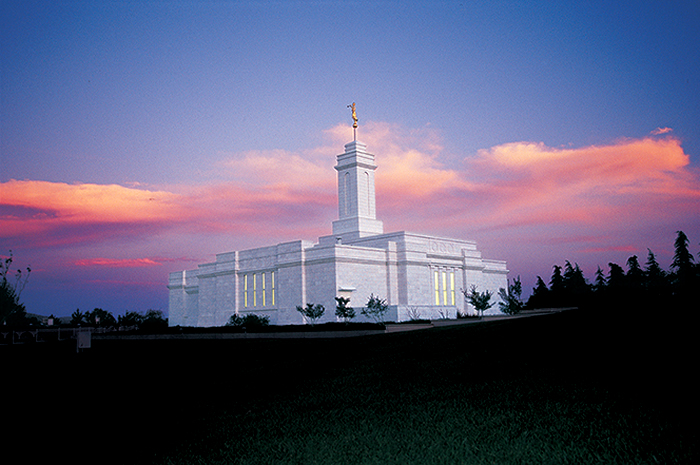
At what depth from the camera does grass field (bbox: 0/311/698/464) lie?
18.4 feet

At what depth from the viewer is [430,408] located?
7164 millimetres

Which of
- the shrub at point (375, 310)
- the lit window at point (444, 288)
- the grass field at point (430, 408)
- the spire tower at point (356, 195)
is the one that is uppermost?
the spire tower at point (356, 195)

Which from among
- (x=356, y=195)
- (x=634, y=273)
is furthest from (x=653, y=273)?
(x=356, y=195)

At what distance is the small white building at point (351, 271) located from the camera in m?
38.8

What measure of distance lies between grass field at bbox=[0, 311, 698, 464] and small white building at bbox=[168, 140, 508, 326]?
2613 centimetres

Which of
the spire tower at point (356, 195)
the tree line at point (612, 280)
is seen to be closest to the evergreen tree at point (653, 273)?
the tree line at point (612, 280)

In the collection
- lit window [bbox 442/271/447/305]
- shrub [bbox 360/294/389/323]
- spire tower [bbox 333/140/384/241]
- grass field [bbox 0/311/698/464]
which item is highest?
spire tower [bbox 333/140/384/241]

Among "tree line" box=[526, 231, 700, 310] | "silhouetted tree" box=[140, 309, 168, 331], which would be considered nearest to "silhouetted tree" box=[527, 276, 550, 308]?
"tree line" box=[526, 231, 700, 310]

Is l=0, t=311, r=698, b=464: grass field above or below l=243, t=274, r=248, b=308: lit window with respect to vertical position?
below

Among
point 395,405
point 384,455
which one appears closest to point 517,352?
point 395,405

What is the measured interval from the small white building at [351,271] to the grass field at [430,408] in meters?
26.1

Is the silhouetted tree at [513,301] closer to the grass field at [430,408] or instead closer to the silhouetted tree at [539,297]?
the silhouetted tree at [539,297]

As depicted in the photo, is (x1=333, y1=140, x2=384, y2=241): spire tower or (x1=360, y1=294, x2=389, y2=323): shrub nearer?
(x1=360, y1=294, x2=389, y2=323): shrub

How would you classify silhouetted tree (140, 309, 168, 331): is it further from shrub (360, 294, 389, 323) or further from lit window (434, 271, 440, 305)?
lit window (434, 271, 440, 305)
